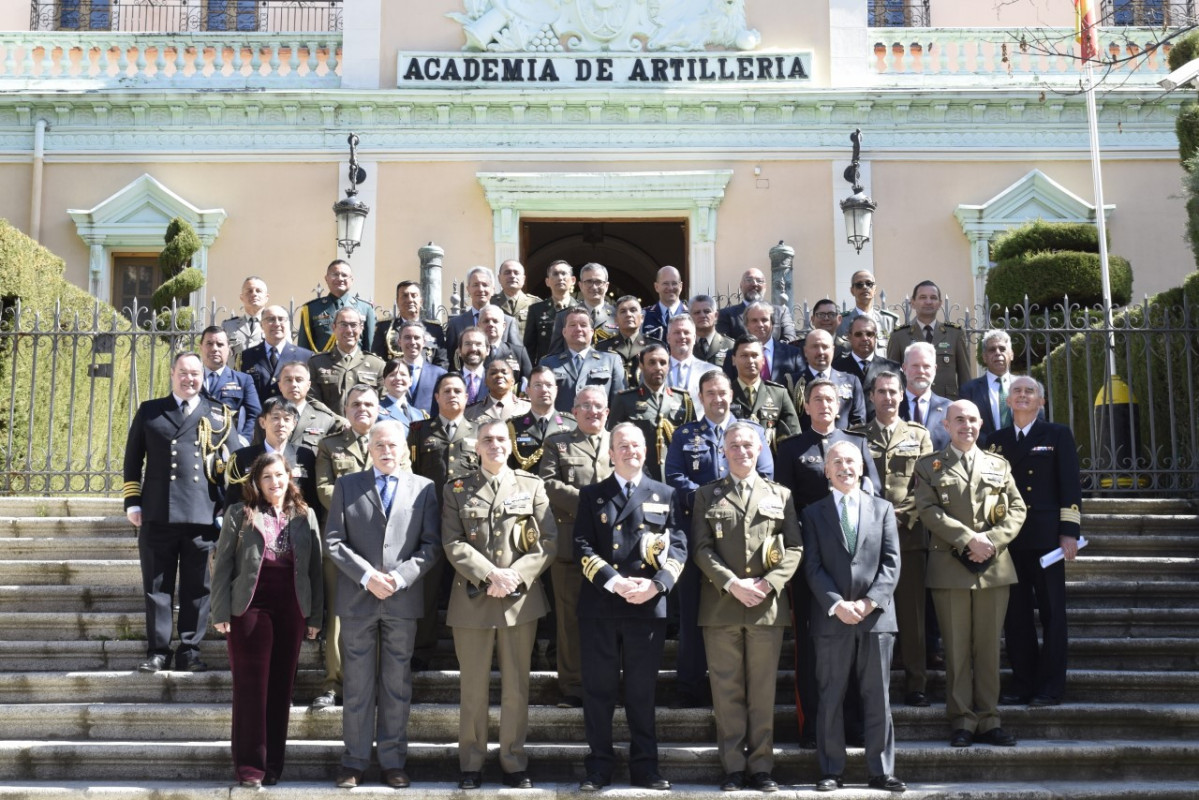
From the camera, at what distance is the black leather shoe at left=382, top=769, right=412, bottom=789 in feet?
22.4

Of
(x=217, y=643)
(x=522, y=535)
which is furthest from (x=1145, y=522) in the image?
(x=217, y=643)

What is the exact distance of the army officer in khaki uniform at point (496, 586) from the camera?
6914mm

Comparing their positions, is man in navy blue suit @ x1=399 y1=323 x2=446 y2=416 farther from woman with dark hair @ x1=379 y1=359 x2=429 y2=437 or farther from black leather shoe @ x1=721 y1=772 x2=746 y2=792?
black leather shoe @ x1=721 y1=772 x2=746 y2=792

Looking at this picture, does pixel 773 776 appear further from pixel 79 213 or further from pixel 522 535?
pixel 79 213

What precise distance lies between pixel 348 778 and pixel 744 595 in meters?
2.21

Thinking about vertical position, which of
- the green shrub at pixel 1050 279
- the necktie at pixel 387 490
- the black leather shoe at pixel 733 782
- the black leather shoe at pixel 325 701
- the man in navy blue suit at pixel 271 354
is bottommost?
the black leather shoe at pixel 733 782

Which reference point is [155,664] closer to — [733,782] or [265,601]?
[265,601]

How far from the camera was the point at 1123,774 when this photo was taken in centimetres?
725

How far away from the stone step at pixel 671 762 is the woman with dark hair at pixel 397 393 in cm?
203

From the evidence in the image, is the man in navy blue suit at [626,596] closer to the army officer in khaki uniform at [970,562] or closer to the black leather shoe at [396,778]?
the black leather shoe at [396,778]

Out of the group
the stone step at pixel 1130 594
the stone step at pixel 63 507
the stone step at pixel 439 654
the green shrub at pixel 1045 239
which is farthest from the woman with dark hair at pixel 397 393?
the green shrub at pixel 1045 239

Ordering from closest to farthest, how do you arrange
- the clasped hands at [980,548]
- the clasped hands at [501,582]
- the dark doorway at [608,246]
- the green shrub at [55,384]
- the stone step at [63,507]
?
1. the clasped hands at [501,582]
2. the clasped hands at [980,548]
3. the stone step at [63,507]
4. the green shrub at [55,384]
5. the dark doorway at [608,246]

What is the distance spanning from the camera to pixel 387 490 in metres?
7.21

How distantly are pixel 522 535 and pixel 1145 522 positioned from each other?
5.18 m
